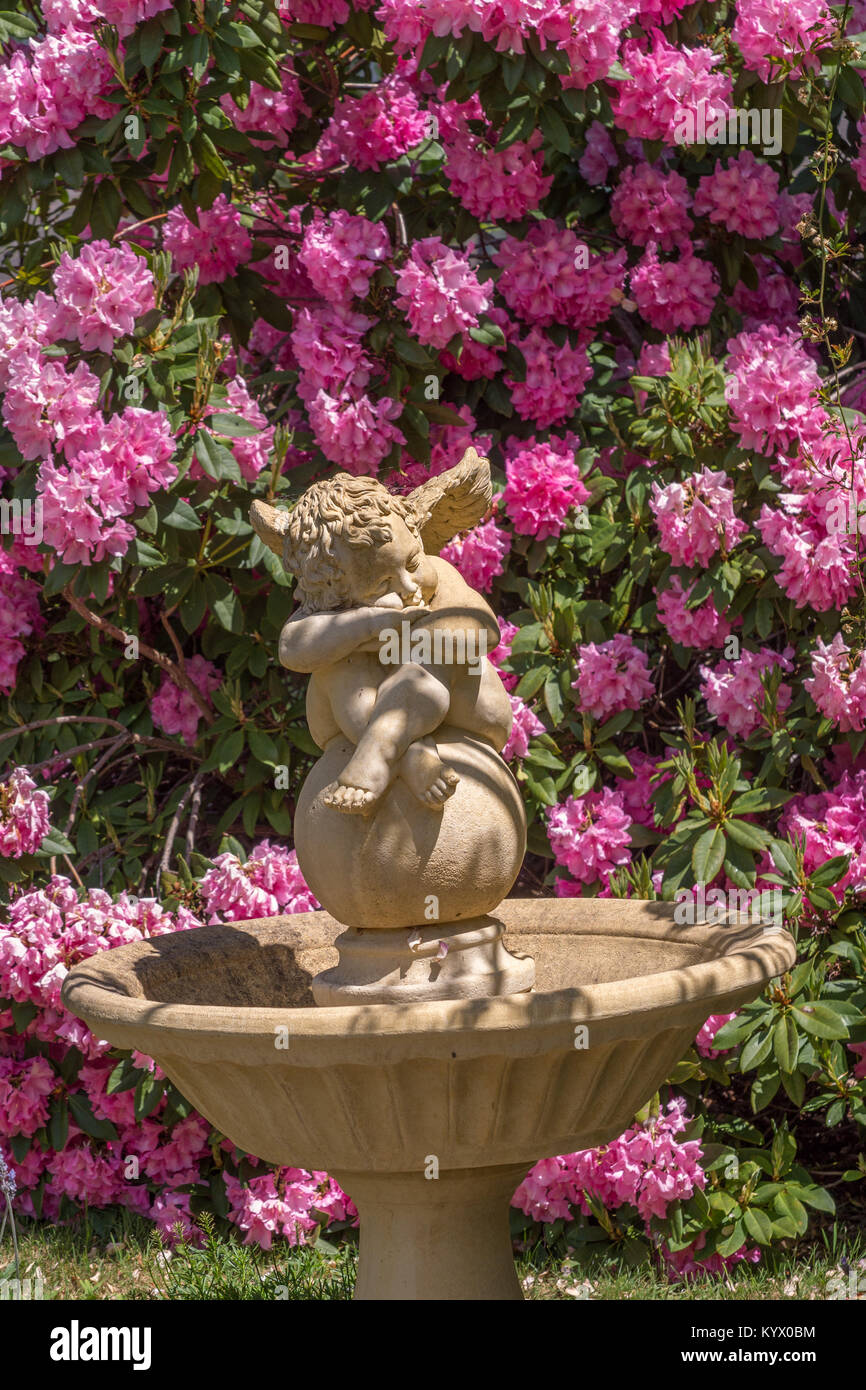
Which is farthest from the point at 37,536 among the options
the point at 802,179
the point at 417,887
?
the point at 802,179

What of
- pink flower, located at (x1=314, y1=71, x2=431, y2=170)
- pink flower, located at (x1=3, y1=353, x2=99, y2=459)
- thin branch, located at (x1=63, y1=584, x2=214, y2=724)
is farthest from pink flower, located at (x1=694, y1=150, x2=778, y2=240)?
thin branch, located at (x1=63, y1=584, x2=214, y2=724)

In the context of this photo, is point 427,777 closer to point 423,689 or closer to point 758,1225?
point 423,689

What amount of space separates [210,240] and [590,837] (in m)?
1.76

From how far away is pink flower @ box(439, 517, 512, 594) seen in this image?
11.9 feet

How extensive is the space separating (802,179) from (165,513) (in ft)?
6.28

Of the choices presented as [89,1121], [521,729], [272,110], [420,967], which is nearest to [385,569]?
[420,967]

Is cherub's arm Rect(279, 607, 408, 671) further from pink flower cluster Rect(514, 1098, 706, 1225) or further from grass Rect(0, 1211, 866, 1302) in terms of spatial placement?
grass Rect(0, 1211, 866, 1302)

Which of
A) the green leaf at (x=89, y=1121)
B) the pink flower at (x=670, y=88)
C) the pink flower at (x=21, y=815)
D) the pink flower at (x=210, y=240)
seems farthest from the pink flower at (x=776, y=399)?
the green leaf at (x=89, y=1121)

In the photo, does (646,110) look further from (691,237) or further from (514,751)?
(514,751)

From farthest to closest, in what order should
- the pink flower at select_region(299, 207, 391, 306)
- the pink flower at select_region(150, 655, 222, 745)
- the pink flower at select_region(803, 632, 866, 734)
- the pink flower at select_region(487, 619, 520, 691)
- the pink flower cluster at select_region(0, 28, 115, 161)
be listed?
the pink flower at select_region(150, 655, 222, 745) < the pink flower at select_region(299, 207, 391, 306) < the pink flower at select_region(487, 619, 520, 691) < the pink flower cluster at select_region(0, 28, 115, 161) < the pink flower at select_region(803, 632, 866, 734)

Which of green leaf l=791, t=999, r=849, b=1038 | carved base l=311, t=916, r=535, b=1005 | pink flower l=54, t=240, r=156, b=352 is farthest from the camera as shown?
pink flower l=54, t=240, r=156, b=352

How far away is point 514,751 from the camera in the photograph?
3480 mm

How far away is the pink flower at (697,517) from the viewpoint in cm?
338

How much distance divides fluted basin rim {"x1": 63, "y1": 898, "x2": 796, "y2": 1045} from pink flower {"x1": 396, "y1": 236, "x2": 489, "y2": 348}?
1.59 meters
